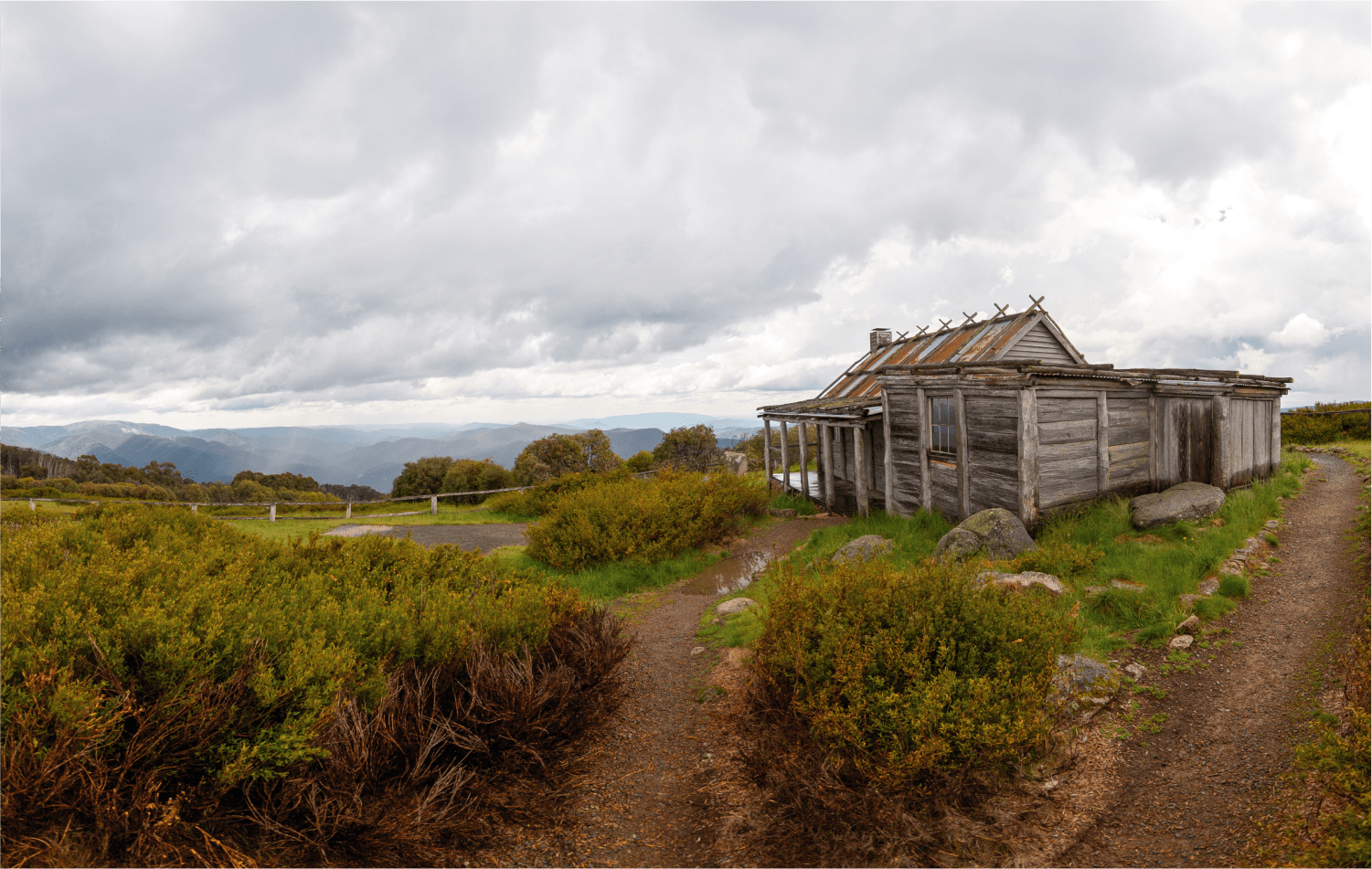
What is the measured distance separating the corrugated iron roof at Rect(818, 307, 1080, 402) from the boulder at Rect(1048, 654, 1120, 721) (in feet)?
27.4

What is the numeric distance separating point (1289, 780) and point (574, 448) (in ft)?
91.6

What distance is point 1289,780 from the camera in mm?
3906

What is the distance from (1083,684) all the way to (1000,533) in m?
4.51

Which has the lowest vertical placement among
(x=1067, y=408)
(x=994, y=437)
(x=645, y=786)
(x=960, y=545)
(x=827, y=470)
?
(x=645, y=786)

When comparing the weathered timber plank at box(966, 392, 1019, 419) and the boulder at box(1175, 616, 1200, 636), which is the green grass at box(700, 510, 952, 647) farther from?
the boulder at box(1175, 616, 1200, 636)

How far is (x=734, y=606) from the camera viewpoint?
8.66m

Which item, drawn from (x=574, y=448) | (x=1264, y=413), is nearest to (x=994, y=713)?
(x=1264, y=413)

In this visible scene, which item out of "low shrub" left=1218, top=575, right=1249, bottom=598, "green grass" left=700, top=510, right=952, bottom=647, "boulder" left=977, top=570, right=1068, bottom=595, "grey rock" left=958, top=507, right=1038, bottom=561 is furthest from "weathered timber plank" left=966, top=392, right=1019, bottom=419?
"low shrub" left=1218, top=575, right=1249, bottom=598

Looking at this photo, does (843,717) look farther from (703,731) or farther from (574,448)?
(574,448)

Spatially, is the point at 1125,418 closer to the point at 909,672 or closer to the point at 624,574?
the point at 624,574

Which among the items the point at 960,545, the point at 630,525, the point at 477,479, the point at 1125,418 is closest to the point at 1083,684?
the point at 960,545

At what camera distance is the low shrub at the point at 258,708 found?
2.96 metres

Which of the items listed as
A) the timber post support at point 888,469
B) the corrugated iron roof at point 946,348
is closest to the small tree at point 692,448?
the corrugated iron roof at point 946,348

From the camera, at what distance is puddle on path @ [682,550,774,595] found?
35.2 feet
